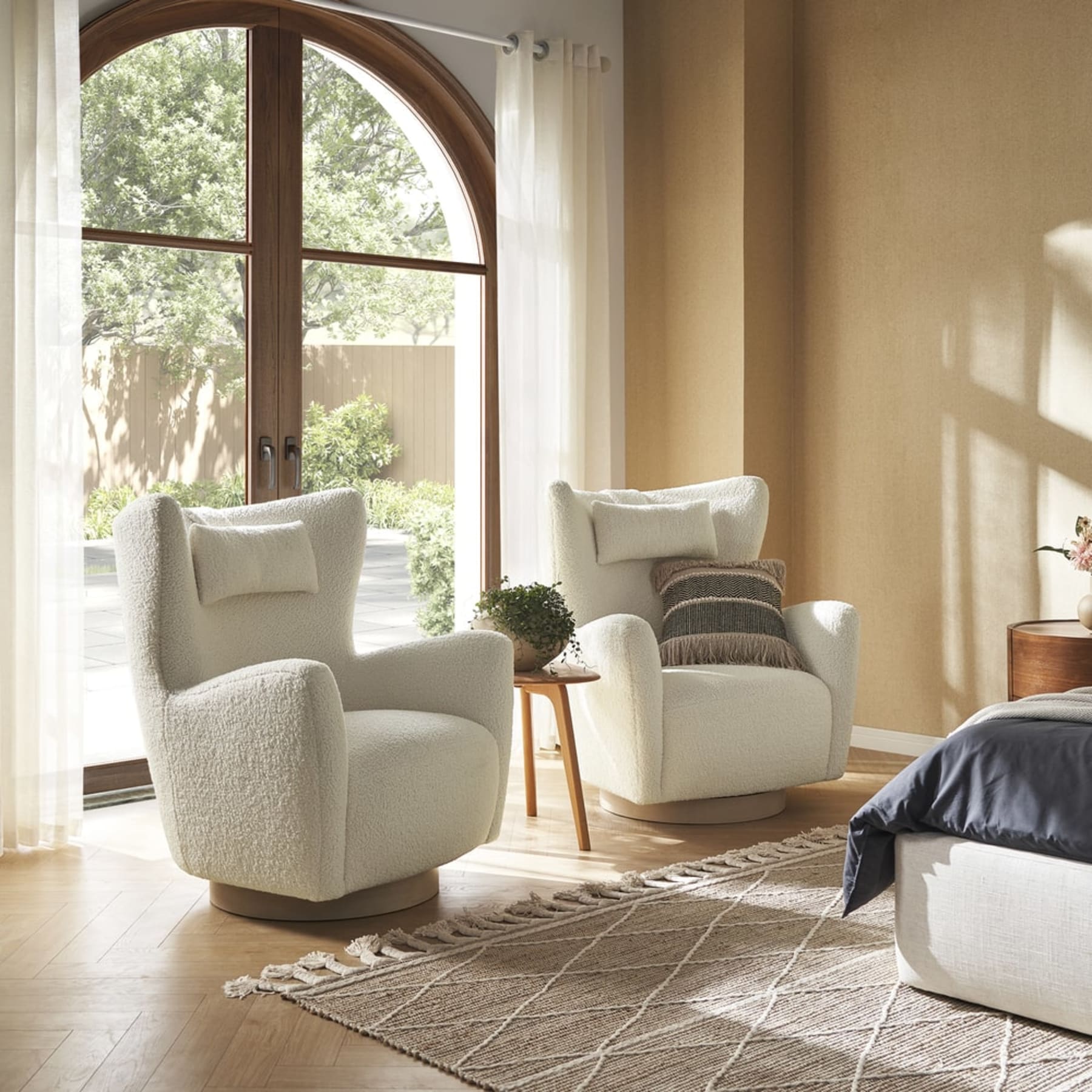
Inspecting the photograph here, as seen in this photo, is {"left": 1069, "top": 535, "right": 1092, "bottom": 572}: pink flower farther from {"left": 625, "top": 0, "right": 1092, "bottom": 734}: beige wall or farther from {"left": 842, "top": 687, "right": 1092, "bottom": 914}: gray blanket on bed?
{"left": 842, "top": 687, "right": 1092, "bottom": 914}: gray blanket on bed

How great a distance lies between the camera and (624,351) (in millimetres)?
5523

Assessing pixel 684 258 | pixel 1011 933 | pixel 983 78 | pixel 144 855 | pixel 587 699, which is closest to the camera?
pixel 1011 933

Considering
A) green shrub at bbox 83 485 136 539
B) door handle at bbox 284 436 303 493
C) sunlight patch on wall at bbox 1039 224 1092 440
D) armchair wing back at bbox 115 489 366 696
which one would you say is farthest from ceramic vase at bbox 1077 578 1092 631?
green shrub at bbox 83 485 136 539

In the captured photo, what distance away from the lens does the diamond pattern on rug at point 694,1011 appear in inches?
89.8

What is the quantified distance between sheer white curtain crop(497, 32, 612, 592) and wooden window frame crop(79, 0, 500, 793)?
0.20 meters

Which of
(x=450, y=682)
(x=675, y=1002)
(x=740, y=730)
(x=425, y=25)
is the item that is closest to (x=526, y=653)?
(x=450, y=682)

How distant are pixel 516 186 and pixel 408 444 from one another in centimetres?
103

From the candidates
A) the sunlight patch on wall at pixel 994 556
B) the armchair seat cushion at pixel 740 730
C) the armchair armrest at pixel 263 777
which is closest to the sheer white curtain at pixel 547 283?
the armchair seat cushion at pixel 740 730

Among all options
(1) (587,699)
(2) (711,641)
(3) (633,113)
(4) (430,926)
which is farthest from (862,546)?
(4) (430,926)

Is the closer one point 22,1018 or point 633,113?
point 22,1018

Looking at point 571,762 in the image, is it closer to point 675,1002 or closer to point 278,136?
point 675,1002

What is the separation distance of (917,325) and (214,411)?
2.51 meters

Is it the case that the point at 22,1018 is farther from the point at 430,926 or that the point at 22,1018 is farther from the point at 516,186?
the point at 516,186

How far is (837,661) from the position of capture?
410 centimetres
